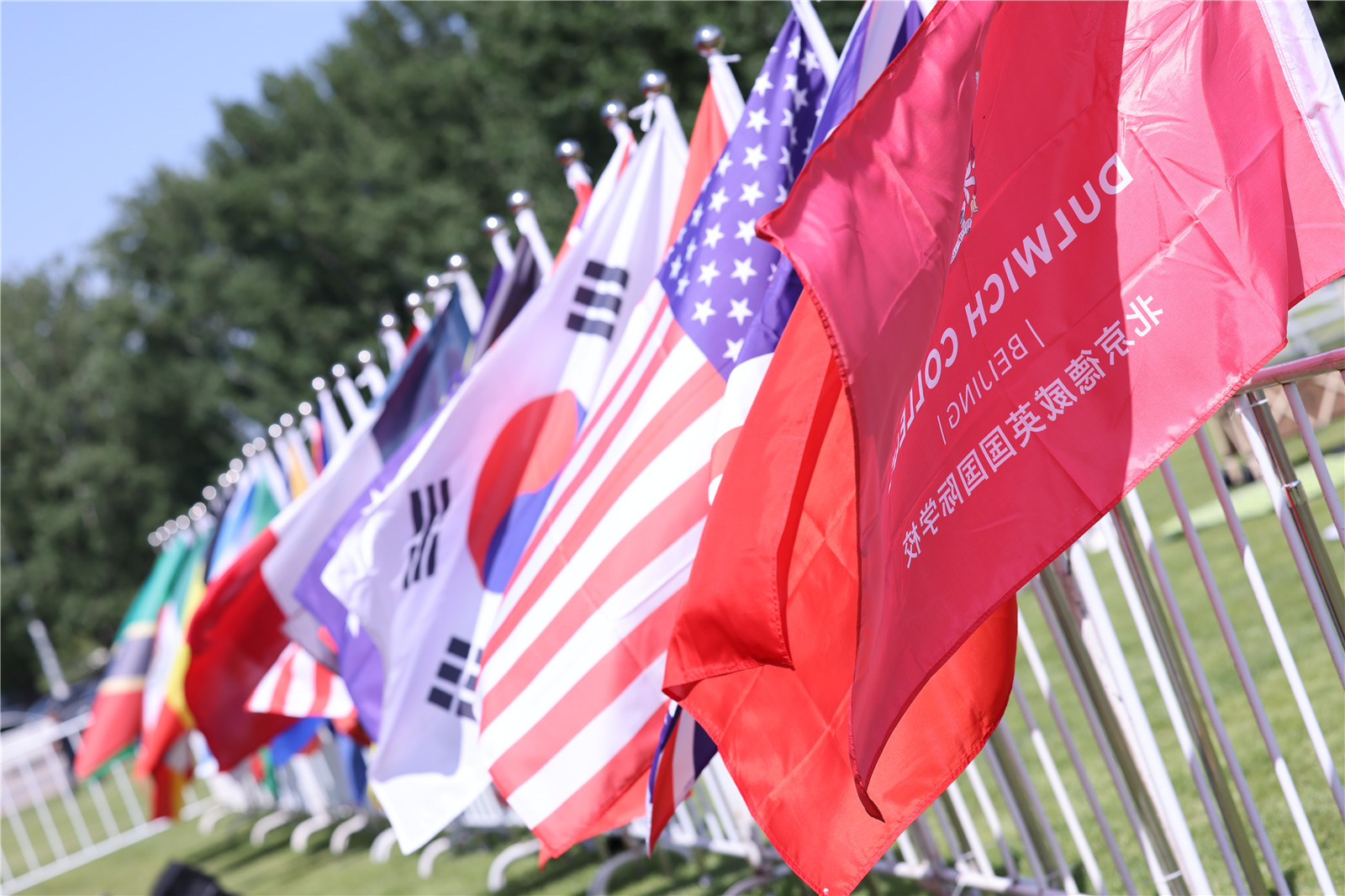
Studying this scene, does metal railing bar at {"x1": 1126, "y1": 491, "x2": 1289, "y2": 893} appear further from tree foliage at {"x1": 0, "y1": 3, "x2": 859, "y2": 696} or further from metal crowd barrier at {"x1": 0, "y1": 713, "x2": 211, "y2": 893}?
tree foliage at {"x1": 0, "y1": 3, "x2": 859, "y2": 696}

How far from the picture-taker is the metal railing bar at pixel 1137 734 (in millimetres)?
3393

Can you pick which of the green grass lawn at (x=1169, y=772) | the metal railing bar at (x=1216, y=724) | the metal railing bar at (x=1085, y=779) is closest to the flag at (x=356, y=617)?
the green grass lawn at (x=1169, y=772)

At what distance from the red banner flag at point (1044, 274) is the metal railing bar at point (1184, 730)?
0.93 meters

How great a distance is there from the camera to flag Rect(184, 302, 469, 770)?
692cm

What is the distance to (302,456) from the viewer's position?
969 cm

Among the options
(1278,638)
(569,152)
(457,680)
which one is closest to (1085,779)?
(1278,638)

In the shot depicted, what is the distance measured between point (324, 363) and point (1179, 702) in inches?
1412

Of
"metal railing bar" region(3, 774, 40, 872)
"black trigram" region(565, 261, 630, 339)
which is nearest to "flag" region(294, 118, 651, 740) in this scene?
"black trigram" region(565, 261, 630, 339)

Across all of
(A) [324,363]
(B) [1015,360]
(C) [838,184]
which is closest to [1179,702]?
(B) [1015,360]

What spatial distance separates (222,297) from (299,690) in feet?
110

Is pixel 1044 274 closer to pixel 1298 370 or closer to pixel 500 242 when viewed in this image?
pixel 1298 370

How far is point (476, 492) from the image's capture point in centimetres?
552

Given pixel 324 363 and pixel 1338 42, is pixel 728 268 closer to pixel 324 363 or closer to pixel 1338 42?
pixel 1338 42

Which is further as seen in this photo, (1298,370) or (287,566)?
(287,566)
